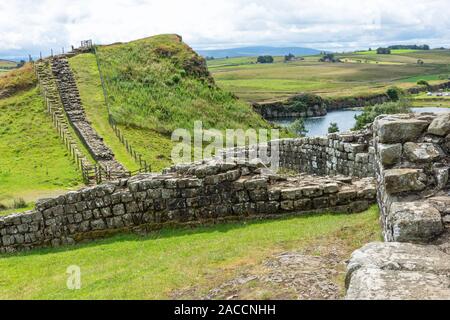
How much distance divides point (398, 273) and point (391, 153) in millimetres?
4073

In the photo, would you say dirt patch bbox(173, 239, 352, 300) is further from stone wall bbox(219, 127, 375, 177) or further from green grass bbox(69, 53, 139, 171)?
green grass bbox(69, 53, 139, 171)

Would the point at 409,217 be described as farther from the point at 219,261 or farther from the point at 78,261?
the point at 78,261

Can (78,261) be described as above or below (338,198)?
below

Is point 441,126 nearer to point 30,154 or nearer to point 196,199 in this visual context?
point 196,199

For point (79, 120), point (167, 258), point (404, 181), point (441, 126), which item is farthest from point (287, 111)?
point (404, 181)

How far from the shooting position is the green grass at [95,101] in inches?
1714

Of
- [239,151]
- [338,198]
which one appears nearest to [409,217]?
[338,198]

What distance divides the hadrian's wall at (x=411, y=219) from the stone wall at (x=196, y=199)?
4223mm

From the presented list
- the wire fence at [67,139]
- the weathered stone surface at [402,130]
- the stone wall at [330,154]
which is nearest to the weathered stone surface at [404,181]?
the weathered stone surface at [402,130]

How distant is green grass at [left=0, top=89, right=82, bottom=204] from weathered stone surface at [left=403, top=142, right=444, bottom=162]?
25.9 m

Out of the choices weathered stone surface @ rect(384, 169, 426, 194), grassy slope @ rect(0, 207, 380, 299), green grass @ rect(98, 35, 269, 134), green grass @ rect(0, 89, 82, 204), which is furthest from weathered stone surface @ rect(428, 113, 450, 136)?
green grass @ rect(98, 35, 269, 134)

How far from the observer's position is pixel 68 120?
50125 millimetres
